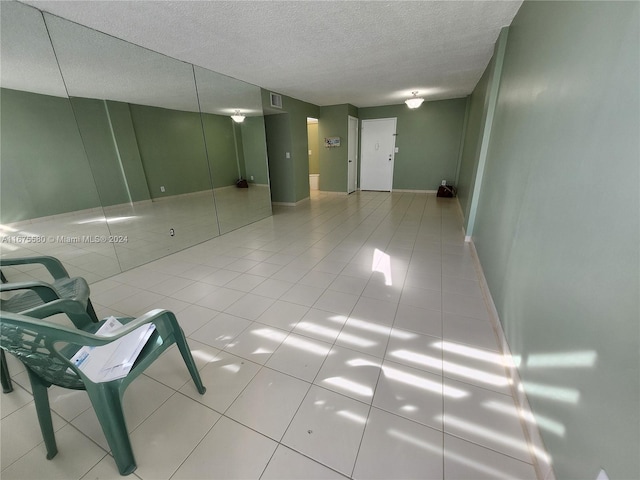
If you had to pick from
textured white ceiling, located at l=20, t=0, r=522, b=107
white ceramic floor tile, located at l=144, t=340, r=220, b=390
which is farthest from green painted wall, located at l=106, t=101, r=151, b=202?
white ceramic floor tile, located at l=144, t=340, r=220, b=390

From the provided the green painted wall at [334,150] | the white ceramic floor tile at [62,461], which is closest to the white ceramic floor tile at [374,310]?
the white ceramic floor tile at [62,461]

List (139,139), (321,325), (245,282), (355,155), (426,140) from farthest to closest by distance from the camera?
(355,155)
(426,140)
(139,139)
(245,282)
(321,325)

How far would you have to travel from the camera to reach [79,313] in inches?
55.6

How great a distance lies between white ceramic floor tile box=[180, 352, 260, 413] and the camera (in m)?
1.46

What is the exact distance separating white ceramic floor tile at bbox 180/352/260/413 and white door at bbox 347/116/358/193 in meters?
6.52

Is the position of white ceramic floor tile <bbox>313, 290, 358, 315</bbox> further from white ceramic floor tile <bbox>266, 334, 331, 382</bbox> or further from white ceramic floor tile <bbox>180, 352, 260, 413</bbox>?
white ceramic floor tile <bbox>180, 352, 260, 413</bbox>

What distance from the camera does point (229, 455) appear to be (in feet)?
3.89

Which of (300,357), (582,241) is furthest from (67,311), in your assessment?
(582,241)

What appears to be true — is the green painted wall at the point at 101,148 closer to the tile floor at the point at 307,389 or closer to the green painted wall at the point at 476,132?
the tile floor at the point at 307,389

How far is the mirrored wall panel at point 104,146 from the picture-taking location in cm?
264

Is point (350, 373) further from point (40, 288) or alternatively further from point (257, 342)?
point (40, 288)

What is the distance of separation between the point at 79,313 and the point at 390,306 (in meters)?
2.17

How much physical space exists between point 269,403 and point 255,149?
4808 mm

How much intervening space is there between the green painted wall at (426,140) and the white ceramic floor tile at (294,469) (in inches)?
298
